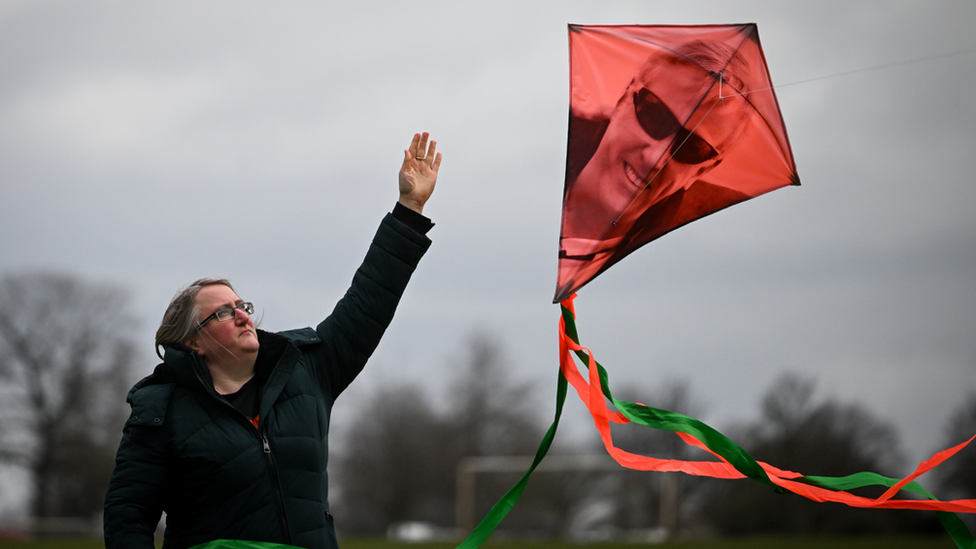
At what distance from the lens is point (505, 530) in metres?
35.1

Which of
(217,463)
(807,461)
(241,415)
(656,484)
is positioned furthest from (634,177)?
(807,461)

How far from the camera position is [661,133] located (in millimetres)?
3854

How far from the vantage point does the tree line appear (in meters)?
30.9

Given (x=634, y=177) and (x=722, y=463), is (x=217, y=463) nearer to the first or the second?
(x=634, y=177)

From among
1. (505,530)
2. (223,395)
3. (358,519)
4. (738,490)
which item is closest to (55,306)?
(358,519)

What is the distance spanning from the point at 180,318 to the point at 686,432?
2.17 m

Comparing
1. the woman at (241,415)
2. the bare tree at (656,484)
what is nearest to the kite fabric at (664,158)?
the woman at (241,415)

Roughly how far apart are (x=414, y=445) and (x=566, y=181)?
41.1 m

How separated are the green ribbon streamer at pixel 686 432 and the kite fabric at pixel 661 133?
0.49 metres

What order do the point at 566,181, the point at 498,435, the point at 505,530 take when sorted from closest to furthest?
the point at 566,181 → the point at 505,530 → the point at 498,435

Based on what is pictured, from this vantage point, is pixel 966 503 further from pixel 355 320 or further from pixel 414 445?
pixel 414 445

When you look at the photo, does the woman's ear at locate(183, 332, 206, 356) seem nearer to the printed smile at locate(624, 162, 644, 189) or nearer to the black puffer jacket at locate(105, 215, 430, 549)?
the black puffer jacket at locate(105, 215, 430, 549)

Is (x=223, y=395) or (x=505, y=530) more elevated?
(x=223, y=395)

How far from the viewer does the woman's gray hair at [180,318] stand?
329 centimetres
